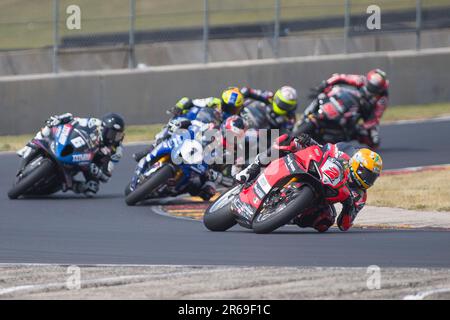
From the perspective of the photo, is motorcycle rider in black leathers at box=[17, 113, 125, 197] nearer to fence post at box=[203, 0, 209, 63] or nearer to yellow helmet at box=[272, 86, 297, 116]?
yellow helmet at box=[272, 86, 297, 116]

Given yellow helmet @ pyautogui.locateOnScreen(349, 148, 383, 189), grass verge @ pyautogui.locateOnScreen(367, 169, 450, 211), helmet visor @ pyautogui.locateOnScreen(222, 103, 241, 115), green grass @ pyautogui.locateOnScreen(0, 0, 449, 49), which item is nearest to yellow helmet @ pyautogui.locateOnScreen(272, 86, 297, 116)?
grass verge @ pyautogui.locateOnScreen(367, 169, 450, 211)

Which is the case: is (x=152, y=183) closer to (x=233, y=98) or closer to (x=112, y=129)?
(x=112, y=129)

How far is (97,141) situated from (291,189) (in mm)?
4841

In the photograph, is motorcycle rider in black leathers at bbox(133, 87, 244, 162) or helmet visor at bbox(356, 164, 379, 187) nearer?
helmet visor at bbox(356, 164, 379, 187)

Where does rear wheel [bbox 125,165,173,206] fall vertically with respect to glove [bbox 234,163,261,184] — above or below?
below

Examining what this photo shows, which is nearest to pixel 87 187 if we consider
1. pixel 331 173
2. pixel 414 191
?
pixel 414 191

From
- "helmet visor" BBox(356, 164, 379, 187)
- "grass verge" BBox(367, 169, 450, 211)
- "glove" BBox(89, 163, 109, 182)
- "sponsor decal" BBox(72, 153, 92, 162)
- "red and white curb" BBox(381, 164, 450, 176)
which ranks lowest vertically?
"red and white curb" BBox(381, 164, 450, 176)

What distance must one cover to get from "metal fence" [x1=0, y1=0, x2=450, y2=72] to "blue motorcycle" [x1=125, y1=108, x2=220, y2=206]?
7.36m

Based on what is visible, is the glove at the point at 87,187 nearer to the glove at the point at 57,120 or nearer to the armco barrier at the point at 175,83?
the glove at the point at 57,120

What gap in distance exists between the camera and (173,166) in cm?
1656

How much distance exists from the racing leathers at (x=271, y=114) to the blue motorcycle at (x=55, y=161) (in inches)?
150

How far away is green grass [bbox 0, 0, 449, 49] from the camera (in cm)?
2492
